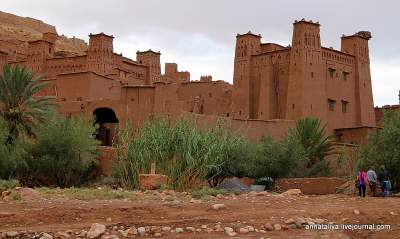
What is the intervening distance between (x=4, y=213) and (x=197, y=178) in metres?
8.05

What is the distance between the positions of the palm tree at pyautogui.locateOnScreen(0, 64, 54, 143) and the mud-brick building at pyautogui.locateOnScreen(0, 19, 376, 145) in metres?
7.49

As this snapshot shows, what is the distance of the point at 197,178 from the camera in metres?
20.1

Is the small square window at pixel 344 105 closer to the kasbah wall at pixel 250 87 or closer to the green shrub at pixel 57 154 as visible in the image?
the kasbah wall at pixel 250 87

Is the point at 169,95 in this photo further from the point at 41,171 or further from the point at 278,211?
the point at 278,211

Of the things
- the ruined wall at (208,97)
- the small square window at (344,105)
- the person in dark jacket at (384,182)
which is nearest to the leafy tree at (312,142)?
the small square window at (344,105)

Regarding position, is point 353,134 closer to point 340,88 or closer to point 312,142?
point 340,88

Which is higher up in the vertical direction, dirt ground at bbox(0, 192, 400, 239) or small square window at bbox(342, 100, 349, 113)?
small square window at bbox(342, 100, 349, 113)

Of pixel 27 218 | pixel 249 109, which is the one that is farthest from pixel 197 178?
pixel 249 109

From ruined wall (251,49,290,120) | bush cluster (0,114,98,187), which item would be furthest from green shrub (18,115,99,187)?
ruined wall (251,49,290,120)

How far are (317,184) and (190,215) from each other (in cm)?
1202

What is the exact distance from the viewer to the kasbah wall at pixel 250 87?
123 ft

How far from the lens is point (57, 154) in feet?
99.8

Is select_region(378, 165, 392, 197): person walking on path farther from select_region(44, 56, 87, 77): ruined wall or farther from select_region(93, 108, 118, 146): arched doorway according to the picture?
select_region(44, 56, 87, 77): ruined wall

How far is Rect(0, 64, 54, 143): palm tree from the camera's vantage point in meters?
28.1
